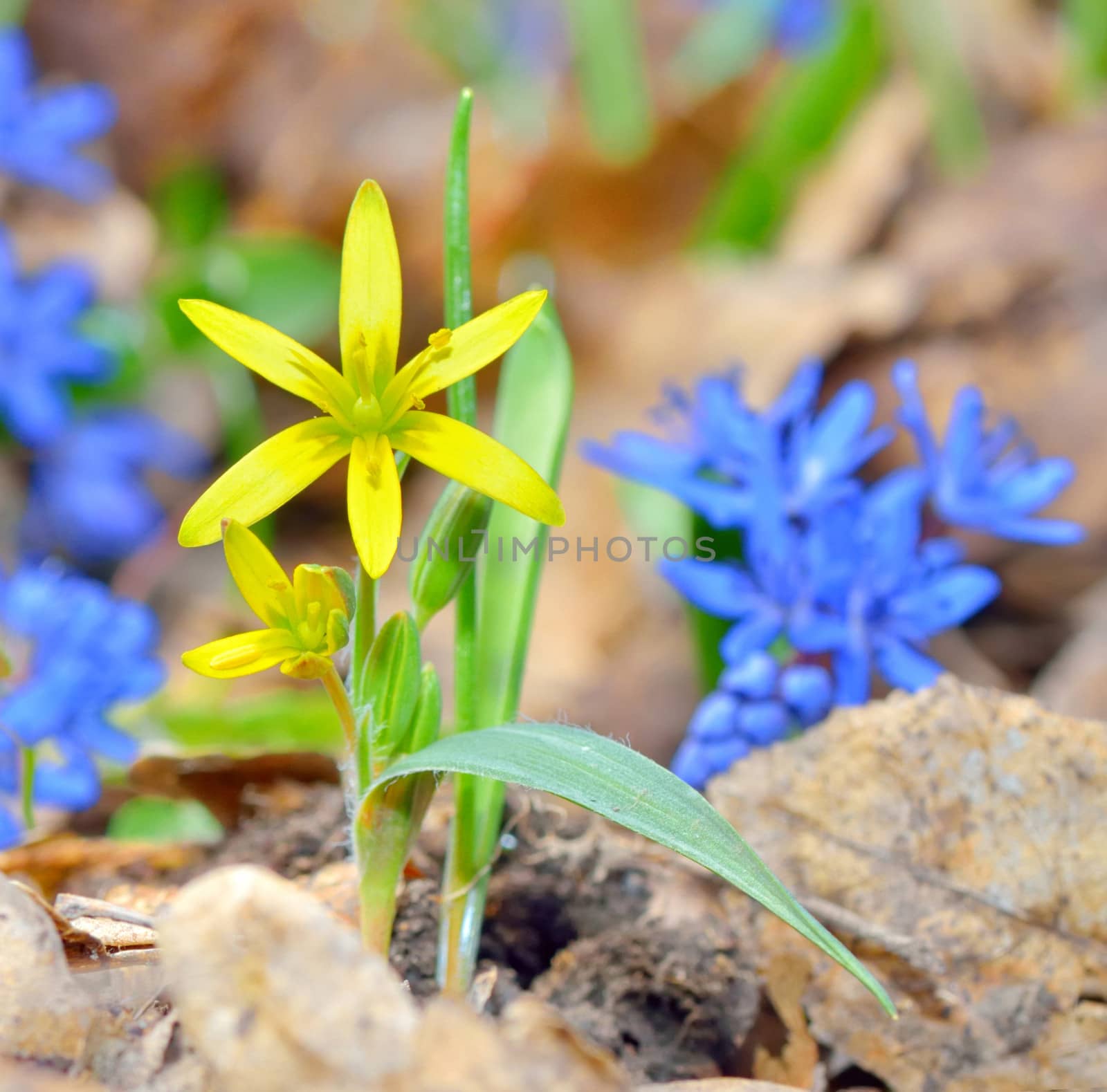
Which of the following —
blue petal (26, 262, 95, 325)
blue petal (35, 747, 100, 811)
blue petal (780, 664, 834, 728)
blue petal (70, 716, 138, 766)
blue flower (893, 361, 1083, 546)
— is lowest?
blue petal (35, 747, 100, 811)

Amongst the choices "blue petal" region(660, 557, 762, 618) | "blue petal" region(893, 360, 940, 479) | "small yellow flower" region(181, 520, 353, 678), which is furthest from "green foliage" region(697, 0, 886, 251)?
"small yellow flower" region(181, 520, 353, 678)

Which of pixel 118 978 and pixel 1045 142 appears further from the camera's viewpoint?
pixel 1045 142

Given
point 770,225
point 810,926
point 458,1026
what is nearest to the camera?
point 458,1026

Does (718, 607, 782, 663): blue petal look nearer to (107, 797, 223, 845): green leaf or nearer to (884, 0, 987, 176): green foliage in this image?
(107, 797, 223, 845): green leaf

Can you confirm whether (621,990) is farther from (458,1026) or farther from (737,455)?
(737,455)

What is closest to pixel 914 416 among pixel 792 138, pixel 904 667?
pixel 904 667

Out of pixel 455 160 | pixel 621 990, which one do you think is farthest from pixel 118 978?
pixel 455 160

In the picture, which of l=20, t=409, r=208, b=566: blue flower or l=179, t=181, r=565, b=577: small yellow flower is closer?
l=179, t=181, r=565, b=577: small yellow flower
